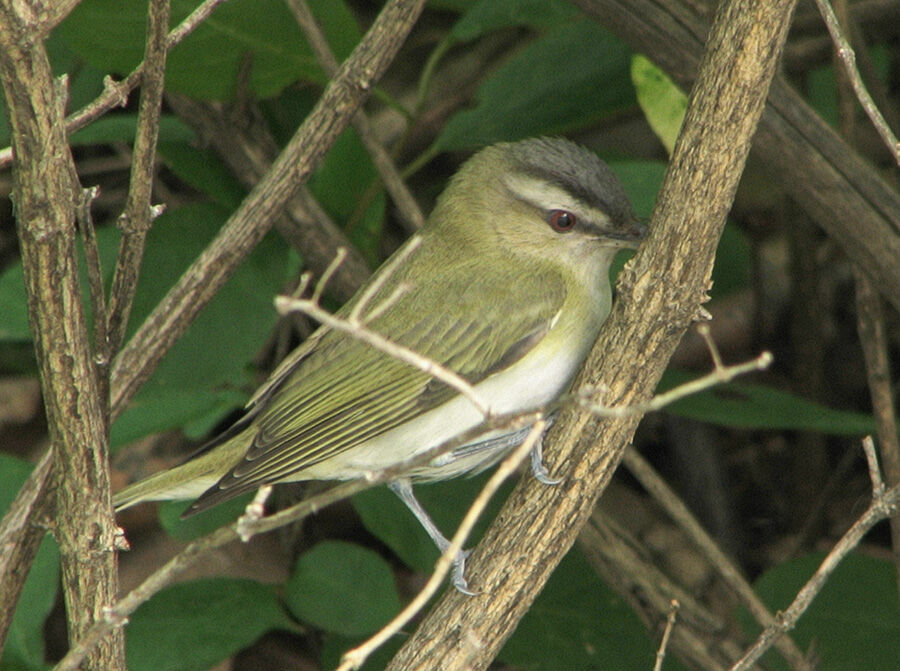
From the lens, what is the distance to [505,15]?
144 inches

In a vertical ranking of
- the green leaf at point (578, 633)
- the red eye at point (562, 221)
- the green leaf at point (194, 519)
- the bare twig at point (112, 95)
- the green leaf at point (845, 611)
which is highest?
the bare twig at point (112, 95)

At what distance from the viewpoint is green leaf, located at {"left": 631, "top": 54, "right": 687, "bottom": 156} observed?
338 centimetres

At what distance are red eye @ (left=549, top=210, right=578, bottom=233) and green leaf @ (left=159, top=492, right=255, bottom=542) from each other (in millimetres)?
1417

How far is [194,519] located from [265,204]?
1.11 m

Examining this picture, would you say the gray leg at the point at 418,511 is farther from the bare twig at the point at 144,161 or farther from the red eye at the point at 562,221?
the bare twig at the point at 144,161

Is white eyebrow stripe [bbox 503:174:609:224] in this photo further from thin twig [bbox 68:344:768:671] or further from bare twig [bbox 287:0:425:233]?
thin twig [bbox 68:344:768:671]

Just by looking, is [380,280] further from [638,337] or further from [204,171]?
[204,171]

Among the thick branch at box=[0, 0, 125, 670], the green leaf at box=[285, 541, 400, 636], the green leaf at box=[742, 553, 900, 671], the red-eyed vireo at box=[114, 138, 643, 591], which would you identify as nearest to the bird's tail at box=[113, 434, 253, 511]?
the red-eyed vireo at box=[114, 138, 643, 591]

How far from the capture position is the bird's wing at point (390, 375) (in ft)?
10.5

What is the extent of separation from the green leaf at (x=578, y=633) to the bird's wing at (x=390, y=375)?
2.84 ft

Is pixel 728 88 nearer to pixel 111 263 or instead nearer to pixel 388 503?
pixel 388 503

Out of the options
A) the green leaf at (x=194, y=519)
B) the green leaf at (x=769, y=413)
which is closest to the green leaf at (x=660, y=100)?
the green leaf at (x=769, y=413)

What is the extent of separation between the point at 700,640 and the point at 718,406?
0.75 meters

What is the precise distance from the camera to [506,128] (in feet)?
12.8
